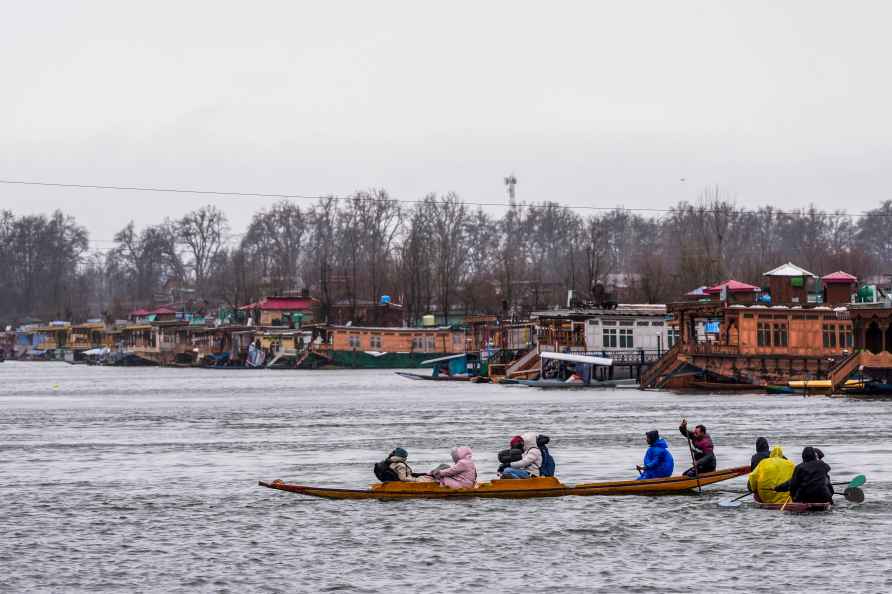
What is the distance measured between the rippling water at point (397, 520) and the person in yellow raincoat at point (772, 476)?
2.07 feet

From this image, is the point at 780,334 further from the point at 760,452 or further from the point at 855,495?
the point at 760,452

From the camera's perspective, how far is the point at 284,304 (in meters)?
170

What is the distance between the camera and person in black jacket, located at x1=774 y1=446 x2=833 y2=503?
3102 cm

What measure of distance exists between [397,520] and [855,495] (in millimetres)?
10776

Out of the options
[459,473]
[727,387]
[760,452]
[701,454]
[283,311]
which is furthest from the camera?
[283,311]

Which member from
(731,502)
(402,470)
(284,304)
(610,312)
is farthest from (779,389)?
(284,304)

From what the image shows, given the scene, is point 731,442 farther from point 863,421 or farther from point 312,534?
point 312,534

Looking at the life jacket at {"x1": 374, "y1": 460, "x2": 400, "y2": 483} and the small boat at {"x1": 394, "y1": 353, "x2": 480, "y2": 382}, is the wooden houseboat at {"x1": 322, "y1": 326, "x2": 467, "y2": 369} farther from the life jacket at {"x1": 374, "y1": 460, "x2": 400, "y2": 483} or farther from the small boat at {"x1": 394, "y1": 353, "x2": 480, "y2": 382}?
the life jacket at {"x1": 374, "y1": 460, "x2": 400, "y2": 483}

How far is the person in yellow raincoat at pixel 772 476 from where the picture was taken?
106ft

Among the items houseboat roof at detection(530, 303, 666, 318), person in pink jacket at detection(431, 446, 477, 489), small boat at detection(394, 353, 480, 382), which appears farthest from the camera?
small boat at detection(394, 353, 480, 382)

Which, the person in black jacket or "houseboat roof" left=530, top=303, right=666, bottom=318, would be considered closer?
the person in black jacket

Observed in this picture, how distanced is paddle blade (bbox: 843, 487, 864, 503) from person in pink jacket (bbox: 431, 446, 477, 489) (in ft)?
28.9

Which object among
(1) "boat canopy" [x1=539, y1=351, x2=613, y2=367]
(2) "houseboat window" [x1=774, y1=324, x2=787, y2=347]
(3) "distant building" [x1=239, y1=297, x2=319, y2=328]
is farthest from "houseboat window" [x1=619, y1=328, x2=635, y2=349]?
(3) "distant building" [x1=239, y1=297, x2=319, y2=328]

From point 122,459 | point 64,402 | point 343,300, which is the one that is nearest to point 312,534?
point 122,459
